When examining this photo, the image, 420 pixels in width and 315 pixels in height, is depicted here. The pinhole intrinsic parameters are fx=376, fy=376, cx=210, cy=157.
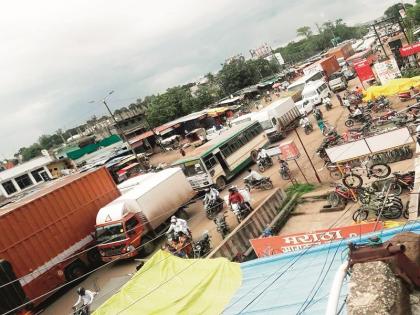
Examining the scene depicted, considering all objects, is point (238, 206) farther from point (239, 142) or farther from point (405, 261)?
point (405, 261)

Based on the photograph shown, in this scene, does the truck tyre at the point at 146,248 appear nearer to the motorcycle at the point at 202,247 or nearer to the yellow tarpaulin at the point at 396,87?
the motorcycle at the point at 202,247

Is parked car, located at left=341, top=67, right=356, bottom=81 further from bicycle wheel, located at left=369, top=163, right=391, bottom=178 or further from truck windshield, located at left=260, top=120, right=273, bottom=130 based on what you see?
bicycle wheel, located at left=369, top=163, right=391, bottom=178

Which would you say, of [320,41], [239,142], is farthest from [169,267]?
[320,41]

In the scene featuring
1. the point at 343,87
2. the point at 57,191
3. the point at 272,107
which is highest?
the point at 57,191

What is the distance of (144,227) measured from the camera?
1634 centimetres

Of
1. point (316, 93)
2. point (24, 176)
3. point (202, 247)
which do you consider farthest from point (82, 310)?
point (24, 176)

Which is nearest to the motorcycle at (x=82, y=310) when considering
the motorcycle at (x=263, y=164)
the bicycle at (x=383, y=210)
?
the bicycle at (x=383, y=210)

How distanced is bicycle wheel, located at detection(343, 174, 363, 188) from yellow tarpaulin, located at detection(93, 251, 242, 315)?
6460 mm

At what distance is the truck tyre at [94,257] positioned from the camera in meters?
16.7

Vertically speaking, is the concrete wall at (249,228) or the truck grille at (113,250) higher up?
the truck grille at (113,250)

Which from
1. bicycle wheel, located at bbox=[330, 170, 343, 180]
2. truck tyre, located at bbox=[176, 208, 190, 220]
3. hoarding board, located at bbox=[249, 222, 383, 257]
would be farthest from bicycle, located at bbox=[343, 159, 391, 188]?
truck tyre, located at bbox=[176, 208, 190, 220]

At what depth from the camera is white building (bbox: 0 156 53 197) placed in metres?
42.5

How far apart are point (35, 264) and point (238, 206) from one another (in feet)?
26.9

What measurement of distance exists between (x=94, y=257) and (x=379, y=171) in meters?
12.4
